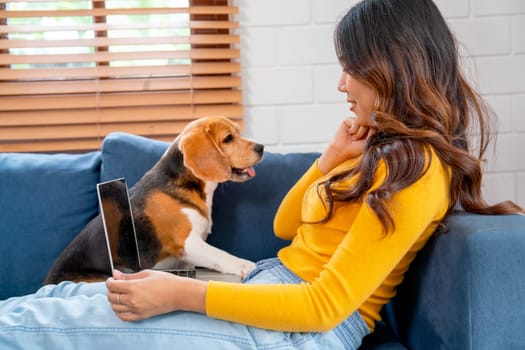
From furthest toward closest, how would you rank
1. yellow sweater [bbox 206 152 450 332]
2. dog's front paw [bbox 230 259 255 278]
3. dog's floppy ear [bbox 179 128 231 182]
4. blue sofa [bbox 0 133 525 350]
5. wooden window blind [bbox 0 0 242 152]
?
wooden window blind [bbox 0 0 242 152]
blue sofa [bbox 0 133 525 350]
dog's floppy ear [bbox 179 128 231 182]
dog's front paw [bbox 230 259 255 278]
yellow sweater [bbox 206 152 450 332]

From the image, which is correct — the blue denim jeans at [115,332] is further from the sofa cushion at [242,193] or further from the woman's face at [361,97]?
the sofa cushion at [242,193]

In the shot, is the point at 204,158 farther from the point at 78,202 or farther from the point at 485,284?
the point at 485,284

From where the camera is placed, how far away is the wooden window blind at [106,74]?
2.18 meters

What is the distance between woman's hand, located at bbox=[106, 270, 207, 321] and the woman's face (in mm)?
470

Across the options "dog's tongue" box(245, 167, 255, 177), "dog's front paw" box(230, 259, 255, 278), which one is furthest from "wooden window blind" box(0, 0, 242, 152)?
"dog's front paw" box(230, 259, 255, 278)

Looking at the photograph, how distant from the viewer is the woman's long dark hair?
1.11m

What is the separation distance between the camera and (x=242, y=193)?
1.80 meters

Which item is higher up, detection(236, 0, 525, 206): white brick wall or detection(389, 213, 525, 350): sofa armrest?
detection(236, 0, 525, 206): white brick wall

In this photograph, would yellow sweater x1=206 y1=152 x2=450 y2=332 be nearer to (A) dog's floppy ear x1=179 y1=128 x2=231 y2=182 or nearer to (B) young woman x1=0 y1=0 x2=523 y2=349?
(B) young woman x1=0 y1=0 x2=523 y2=349

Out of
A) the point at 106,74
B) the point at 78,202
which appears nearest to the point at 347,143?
the point at 78,202

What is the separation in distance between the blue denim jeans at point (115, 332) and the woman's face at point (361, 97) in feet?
1.42

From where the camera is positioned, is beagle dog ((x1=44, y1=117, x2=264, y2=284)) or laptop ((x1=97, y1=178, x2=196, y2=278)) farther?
beagle dog ((x1=44, y1=117, x2=264, y2=284))

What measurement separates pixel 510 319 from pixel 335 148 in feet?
1.71

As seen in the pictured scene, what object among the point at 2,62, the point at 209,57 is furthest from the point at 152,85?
the point at 2,62
